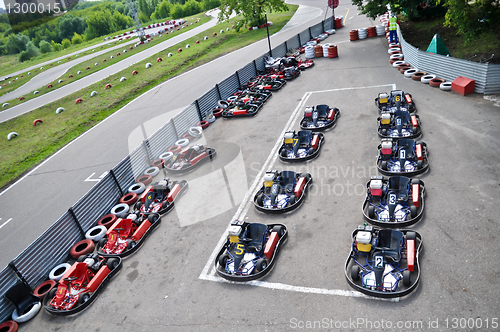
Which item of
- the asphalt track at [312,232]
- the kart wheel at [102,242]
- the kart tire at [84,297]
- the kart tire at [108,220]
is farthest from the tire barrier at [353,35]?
the kart tire at [84,297]

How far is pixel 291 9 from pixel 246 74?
3527 cm

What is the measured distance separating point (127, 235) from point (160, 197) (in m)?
1.96

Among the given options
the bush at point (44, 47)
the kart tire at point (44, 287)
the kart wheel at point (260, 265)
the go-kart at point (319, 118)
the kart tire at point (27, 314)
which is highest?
the bush at point (44, 47)

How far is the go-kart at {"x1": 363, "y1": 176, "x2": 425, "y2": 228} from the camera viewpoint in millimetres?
9008

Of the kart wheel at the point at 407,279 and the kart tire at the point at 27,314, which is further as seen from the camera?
the kart tire at the point at 27,314

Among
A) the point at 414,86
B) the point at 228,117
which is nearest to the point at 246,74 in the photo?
the point at 228,117

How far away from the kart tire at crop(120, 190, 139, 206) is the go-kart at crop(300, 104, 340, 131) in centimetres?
757

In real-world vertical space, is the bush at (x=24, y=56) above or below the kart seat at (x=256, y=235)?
above

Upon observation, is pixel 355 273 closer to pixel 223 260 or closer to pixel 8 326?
pixel 223 260

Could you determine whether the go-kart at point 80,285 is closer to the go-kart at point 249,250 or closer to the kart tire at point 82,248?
the kart tire at point 82,248

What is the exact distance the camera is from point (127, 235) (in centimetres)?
1047

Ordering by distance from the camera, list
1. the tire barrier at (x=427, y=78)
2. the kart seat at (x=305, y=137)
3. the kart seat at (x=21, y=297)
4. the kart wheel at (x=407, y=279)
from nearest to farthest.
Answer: the kart wheel at (x=407, y=279) < the kart seat at (x=21, y=297) < the kart seat at (x=305, y=137) < the tire barrier at (x=427, y=78)

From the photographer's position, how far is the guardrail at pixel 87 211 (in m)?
8.92

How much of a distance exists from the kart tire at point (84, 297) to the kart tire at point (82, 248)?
1.94 meters
